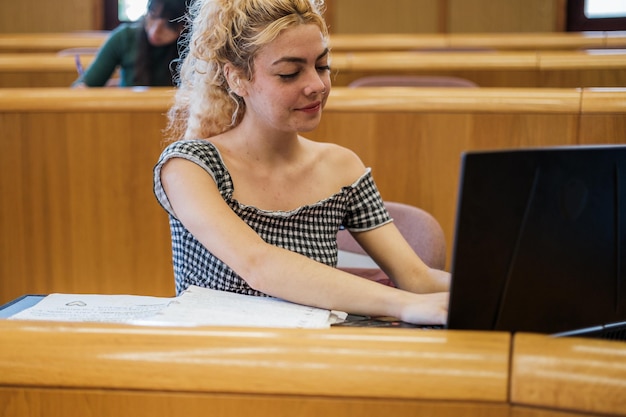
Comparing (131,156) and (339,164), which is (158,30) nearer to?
(131,156)

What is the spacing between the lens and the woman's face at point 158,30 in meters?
3.27

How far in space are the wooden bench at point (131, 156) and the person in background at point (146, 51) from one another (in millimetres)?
750

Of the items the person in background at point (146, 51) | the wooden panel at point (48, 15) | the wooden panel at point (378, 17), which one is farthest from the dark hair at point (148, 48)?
the wooden panel at point (48, 15)

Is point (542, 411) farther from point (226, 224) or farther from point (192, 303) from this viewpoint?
point (226, 224)

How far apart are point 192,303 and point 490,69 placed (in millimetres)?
2535

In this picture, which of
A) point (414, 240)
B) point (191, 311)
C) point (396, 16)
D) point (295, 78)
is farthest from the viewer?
point (396, 16)

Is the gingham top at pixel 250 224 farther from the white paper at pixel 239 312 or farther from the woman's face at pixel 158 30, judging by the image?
the woman's face at pixel 158 30

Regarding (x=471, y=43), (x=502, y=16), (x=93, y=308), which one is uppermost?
(x=502, y=16)

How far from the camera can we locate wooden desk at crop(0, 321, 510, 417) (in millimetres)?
808

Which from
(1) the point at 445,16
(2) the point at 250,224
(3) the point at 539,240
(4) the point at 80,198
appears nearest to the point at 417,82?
(4) the point at 80,198

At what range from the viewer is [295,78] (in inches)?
62.5

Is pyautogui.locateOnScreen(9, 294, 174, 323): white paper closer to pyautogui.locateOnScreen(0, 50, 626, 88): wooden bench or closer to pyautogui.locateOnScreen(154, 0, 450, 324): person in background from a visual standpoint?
pyautogui.locateOnScreen(154, 0, 450, 324): person in background

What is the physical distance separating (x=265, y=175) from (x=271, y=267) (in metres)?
0.34

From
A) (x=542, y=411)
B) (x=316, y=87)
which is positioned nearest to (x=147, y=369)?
(x=542, y=411)
